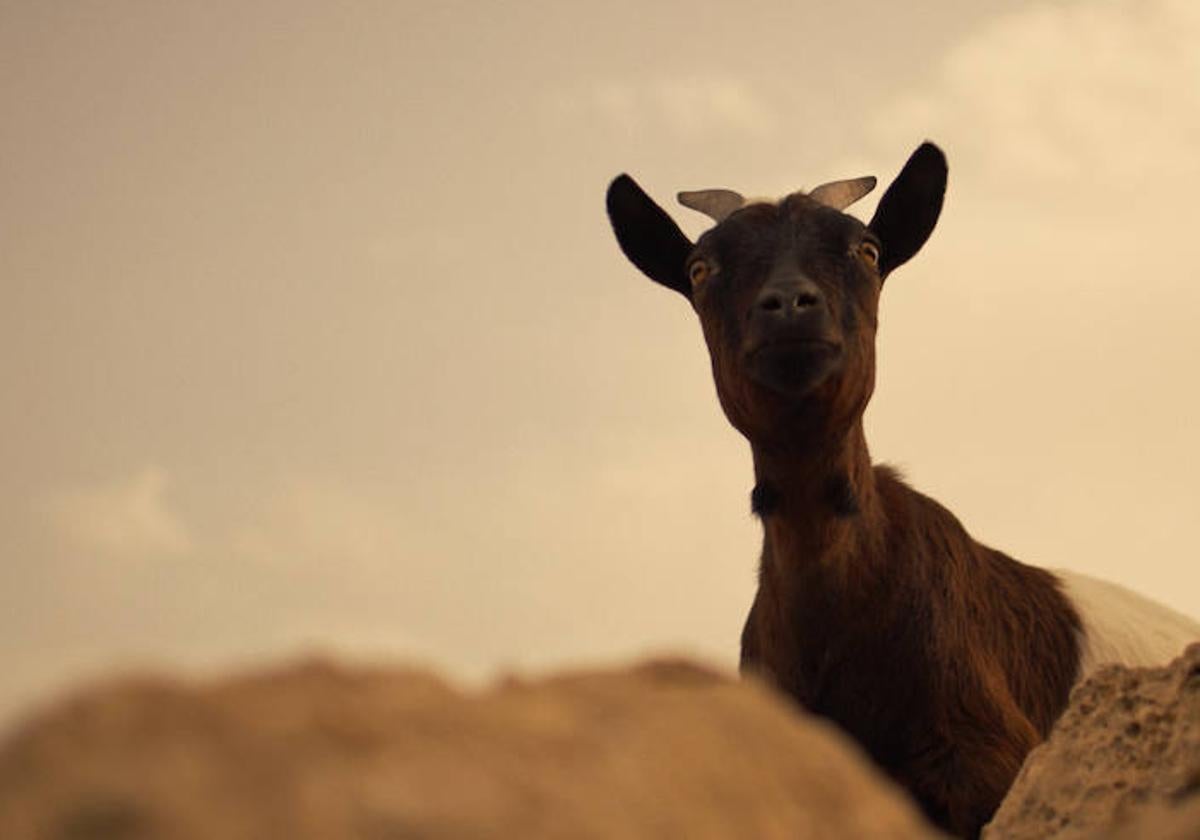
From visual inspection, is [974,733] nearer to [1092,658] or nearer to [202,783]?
[1092,658]

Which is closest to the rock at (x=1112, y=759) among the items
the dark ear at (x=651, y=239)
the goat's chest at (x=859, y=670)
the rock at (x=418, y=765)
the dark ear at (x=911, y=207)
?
the rock at (x=418, y=765)

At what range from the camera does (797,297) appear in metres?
6.00

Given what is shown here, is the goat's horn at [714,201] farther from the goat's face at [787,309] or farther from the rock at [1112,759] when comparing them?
the rock at [1112,759]

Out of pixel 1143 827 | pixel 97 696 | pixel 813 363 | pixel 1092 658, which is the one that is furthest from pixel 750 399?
pixel 97 696

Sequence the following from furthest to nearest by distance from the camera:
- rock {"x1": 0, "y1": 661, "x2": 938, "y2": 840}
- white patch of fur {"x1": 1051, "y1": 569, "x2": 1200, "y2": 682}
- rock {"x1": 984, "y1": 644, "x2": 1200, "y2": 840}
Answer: white patch of fur {"x1": 1051, "y1": 569, "x2": 1200, "y2": 682}
rock {"x1": 984, "y1": 644, "x2": 1200, "y2": 840}
rock {"x1": 0, "y1": 661, "x2": 938, "y2": 840}

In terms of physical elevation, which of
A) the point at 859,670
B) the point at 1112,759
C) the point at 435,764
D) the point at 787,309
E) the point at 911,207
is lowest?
the point at 1112,759

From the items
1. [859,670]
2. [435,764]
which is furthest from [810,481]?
[435,764]

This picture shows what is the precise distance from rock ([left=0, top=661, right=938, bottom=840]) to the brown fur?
405cm

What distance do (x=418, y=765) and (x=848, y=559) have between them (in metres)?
5.11

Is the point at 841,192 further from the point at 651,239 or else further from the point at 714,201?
the point at 651,239

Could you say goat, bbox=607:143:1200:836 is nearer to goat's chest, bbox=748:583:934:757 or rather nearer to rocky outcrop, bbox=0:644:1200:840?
goat's chest, bbox=748:583:934:757

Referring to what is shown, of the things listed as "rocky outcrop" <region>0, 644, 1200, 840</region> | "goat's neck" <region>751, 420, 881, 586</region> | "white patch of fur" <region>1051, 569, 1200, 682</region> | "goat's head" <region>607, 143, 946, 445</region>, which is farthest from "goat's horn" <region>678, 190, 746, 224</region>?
"rocky outcrop" <region>0, 644, 1200, 840</region>

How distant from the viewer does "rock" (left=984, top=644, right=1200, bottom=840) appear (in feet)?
12.0

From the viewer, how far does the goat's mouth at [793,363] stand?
19.5 feet
